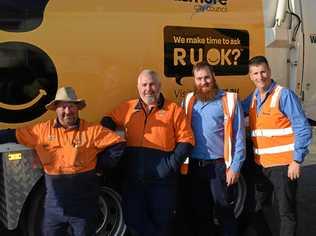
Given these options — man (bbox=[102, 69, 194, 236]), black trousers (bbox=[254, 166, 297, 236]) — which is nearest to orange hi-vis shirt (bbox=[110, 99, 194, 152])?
man (bbox=[102, 69, 194, 236])

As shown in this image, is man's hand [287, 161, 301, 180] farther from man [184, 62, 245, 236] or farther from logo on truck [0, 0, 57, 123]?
logo on truck [0, 0, 57, 123]

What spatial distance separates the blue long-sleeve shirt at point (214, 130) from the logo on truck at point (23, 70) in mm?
1105

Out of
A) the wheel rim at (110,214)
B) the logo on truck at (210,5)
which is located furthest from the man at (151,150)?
the logo on truck at (210,5)

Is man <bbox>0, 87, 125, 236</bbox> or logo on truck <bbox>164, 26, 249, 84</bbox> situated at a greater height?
logo on truck <bbox>164, 26, 249, 84</bbox>

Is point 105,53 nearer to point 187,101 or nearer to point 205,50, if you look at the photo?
point 187,101

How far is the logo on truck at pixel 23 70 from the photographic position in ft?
12.7

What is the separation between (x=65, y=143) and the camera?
377 centimetres

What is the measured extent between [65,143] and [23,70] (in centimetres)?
62

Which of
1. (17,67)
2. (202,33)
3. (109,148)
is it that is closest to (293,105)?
(202,33)

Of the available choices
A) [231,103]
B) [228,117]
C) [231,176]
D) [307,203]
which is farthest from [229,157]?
[307,203]

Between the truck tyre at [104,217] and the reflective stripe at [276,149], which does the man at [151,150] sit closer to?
the truck tyre at [104,217]

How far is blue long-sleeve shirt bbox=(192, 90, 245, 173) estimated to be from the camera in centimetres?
427

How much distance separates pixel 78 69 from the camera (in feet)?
13.6

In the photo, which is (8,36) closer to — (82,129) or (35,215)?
(82,129)
